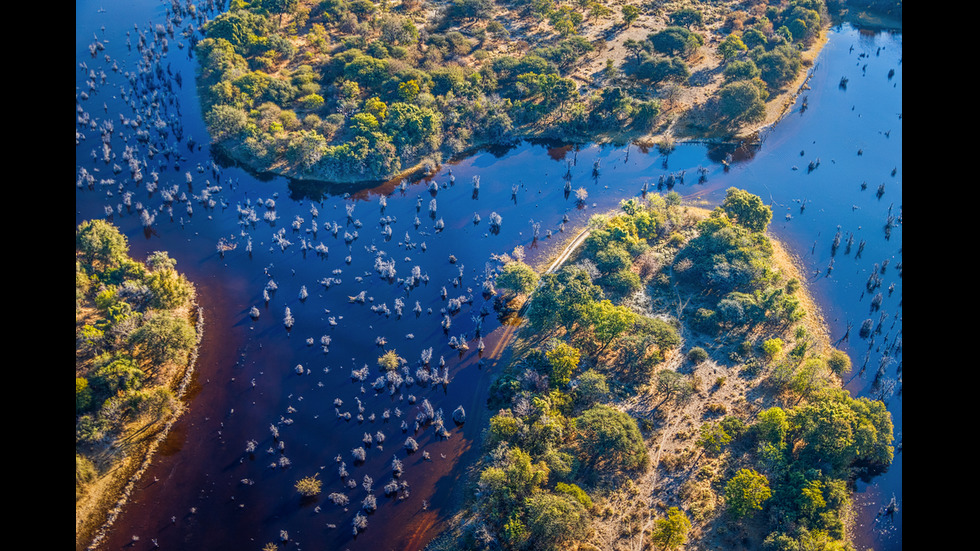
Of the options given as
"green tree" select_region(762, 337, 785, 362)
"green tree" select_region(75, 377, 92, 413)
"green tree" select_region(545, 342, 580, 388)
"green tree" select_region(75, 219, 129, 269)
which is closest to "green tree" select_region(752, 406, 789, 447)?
"green tree" select_region(762, 337, 785, 362)

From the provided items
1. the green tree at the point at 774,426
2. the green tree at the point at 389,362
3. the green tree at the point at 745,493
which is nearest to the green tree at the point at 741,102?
the green tree at the point at 774,426

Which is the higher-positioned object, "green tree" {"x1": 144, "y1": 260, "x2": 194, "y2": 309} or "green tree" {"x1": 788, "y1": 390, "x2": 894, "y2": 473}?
"green tree" {"x1": 144, "y1": 260, "x2": 194, "y2": 309}

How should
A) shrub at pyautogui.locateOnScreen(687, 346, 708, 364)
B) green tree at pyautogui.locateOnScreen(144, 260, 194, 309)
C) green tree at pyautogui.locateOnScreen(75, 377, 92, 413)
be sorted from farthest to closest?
1. green tree at pyautogui.locateOnScreen(144, 260, 194, 309)
2. shrub at pyautogui.locateOnScreen(687, 346, 708, 364)
3. green tree at pyautogui.locateOnScreen(75, 377, 92, 413)

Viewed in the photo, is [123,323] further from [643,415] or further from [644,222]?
[644,222]

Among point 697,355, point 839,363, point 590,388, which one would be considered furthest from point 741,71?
point 590,388

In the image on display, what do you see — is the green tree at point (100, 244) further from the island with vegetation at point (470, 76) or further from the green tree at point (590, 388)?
the green tree at point (590, 388)

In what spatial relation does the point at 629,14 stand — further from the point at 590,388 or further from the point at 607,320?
the point at 590,388

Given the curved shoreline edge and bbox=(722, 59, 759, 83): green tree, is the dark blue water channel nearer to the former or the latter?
the curved shoreline edge
